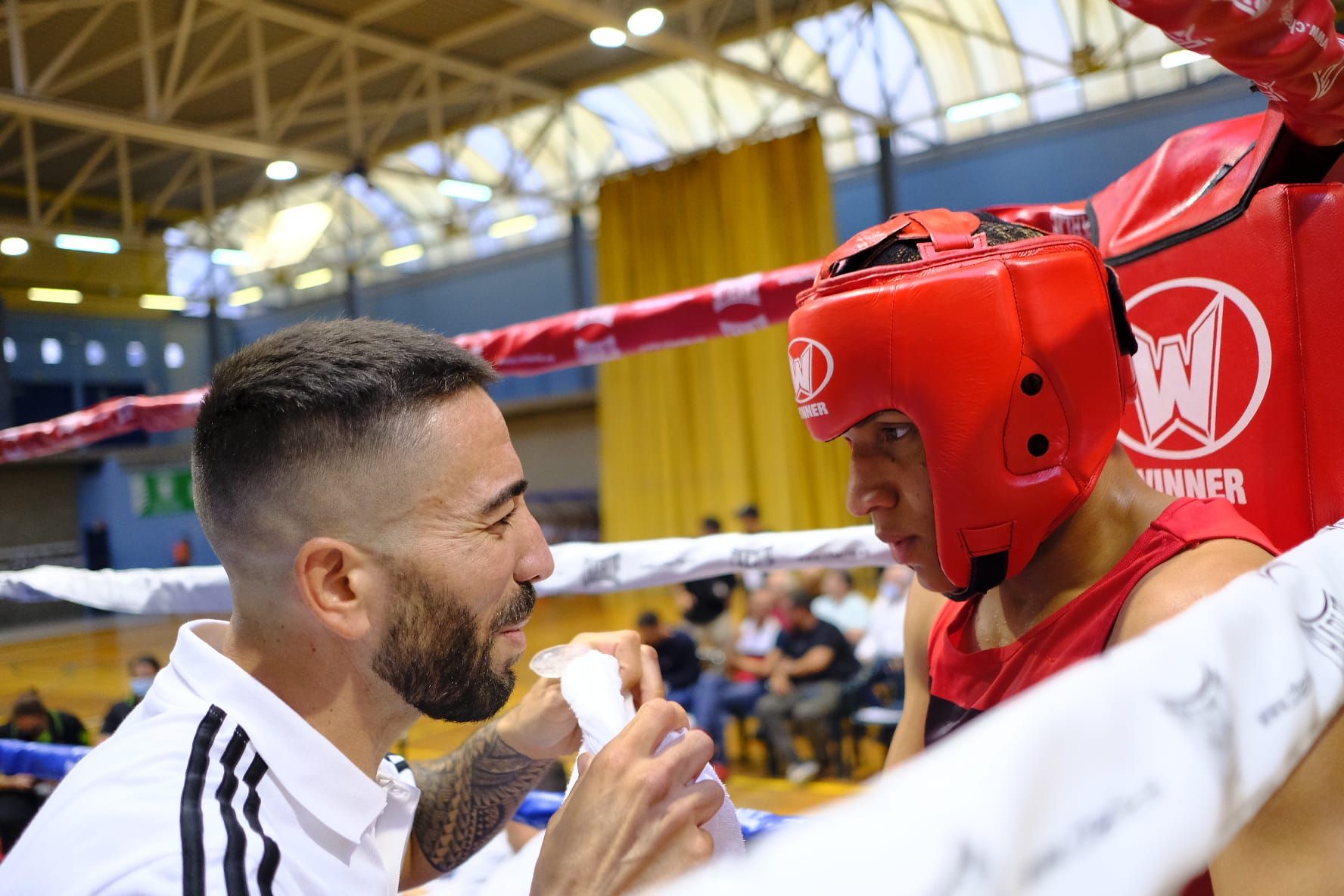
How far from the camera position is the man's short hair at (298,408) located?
0.96 m

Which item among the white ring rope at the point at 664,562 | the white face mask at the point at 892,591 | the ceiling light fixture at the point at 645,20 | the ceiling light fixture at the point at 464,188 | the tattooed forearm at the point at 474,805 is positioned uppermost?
the ceiling light fixture at the point at 645,20

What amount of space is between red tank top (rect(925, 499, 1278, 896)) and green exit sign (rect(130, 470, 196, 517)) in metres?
14.6

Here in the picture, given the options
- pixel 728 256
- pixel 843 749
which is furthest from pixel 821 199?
pixel 843 749

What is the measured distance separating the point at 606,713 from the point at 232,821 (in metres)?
0.34

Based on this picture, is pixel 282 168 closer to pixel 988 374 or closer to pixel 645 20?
pixel 645 20

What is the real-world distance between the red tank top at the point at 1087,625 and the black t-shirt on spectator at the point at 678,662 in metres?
4.60

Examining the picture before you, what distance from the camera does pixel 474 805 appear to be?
1.41m

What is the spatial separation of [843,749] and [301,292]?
13508mm

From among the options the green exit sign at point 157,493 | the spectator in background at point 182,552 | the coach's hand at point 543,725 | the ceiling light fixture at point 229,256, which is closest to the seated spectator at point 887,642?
the coach's hand at point 543,725

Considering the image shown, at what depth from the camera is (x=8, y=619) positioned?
462 inches

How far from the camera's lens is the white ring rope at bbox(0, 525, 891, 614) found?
1.68 m

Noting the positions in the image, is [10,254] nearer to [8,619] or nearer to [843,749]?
[8,619]

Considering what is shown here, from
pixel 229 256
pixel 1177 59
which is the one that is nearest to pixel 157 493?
pixel 229 256

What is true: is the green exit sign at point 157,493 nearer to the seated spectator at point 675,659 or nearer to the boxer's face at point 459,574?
the seated spectator at point 675,659
